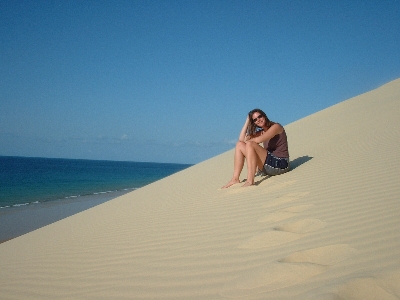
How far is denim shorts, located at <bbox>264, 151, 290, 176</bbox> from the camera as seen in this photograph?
5.68 metres

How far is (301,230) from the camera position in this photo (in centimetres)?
257

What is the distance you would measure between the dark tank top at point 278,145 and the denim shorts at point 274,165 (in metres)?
0.12

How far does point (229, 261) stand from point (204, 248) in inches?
19.7

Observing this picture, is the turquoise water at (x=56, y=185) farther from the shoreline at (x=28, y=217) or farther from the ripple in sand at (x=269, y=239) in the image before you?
the ripple in sand at (x=269, y=239)

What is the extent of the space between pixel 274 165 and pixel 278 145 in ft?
1.30

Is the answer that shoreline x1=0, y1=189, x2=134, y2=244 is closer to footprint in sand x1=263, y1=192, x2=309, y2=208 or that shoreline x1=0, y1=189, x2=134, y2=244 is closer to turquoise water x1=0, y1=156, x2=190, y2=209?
turquoise water x1=0, y1=156, x2=190, y2=209

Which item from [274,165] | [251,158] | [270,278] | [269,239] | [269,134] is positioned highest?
[269,134]

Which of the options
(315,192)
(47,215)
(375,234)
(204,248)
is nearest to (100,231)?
(204,248)

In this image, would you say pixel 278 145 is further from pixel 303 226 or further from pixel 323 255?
pixel 323 255

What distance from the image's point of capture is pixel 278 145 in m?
5.75

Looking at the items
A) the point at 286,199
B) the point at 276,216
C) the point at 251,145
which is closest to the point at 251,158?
the point at 251,145

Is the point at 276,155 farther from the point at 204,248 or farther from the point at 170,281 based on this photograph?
the point at 170,281

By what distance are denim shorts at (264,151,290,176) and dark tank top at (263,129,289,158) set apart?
0.39 feet

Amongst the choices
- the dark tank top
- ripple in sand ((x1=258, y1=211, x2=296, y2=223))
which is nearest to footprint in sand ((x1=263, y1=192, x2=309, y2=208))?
ripple in sand ((x1=258, y1=211, x2=296, y2=223))
